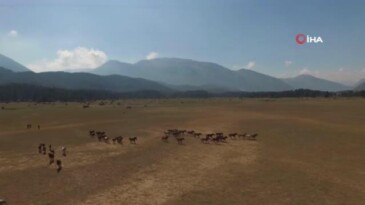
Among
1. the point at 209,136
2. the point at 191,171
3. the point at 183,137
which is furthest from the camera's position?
the point at 183,137

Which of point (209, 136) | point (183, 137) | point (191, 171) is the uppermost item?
point (209, 136)

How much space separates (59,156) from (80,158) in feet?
6.82

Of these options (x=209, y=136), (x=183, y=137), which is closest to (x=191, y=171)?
(x=209, y=136)

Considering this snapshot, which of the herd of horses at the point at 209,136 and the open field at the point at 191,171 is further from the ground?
the herd of horses at the point at 209,136

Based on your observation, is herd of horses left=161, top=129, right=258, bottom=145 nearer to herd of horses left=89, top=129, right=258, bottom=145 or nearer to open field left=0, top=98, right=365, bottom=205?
herd of horses left=89, top=129, right=258, bottom=145

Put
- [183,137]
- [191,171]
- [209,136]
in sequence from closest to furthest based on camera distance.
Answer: [191,171] < [209,136] < [183,137]

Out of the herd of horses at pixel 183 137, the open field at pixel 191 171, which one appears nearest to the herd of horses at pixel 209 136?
the herd of horses at pixel 183 137

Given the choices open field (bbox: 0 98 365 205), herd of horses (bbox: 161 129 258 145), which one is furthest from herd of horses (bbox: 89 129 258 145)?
open field (bbox: 0 98 365 205)

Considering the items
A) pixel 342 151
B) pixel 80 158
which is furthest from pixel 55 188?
pixel 342 151

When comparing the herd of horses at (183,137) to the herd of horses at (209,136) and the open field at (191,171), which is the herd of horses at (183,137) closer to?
the herd of horses at (209,136)

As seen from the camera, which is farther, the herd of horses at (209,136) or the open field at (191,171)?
the herd of horses at (209,136)

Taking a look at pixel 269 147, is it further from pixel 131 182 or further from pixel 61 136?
pixel 61 136

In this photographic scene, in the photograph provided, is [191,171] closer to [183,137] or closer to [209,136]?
[209,136]

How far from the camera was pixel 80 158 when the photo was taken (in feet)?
97.8
